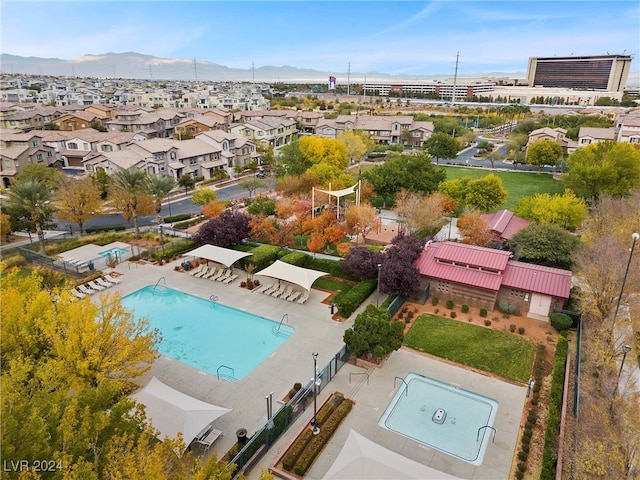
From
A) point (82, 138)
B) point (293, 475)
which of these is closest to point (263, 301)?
point (293, 475)

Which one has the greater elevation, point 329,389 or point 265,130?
point 265,130

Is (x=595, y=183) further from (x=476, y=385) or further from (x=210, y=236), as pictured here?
(x=210, y=236)

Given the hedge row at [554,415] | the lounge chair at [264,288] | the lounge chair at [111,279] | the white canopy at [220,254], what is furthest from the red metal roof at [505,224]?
the lounge chair at [111,279]

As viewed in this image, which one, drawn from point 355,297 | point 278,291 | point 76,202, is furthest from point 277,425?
point 76,202

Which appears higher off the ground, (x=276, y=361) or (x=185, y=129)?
(x=185, y=129)

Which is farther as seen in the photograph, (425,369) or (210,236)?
(210,236)

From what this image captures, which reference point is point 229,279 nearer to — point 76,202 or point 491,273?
point 76,202

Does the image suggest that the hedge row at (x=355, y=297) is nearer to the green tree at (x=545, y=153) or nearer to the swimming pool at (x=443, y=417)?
the swimming pool at (x=443, y=417)
